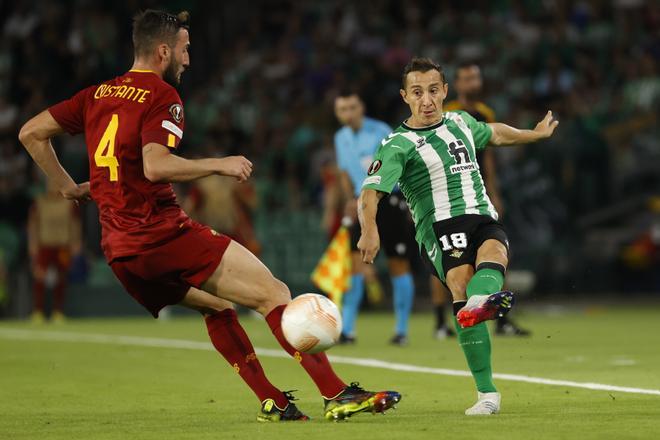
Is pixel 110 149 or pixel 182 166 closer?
pixel 182 166

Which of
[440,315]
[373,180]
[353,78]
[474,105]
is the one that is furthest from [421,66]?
[353,78]

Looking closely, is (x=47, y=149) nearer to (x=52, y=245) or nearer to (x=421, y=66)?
(x=421, y=66)

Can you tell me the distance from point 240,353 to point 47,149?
5.11ft

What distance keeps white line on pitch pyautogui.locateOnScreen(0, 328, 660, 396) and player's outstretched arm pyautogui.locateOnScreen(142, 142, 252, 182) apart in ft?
10.6

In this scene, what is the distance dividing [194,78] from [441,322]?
43.0 feet

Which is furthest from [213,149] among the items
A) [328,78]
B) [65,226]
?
[328,78]

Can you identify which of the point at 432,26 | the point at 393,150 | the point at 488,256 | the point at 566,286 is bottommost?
the point at 566,286

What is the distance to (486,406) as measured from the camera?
7.82 metres

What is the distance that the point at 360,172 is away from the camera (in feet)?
46.4

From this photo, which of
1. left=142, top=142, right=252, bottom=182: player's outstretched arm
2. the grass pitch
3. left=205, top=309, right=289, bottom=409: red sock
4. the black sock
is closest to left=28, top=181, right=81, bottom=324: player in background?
the grass pitch

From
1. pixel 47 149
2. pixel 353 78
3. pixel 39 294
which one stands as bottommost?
pixel 39 294

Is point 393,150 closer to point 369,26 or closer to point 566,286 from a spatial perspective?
point 566,286

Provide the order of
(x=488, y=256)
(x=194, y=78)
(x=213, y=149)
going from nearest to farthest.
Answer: (x=488, y=256)
(x=213, y=149)
(x=194, y=78)

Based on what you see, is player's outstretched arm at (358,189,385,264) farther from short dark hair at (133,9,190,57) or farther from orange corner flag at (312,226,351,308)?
orange corner flag at (312,226,351,308)
